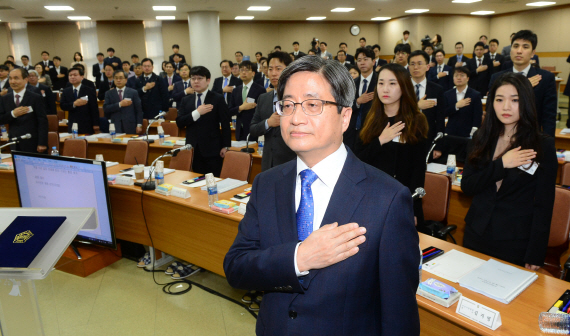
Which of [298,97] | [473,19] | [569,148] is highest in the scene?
[473,19]

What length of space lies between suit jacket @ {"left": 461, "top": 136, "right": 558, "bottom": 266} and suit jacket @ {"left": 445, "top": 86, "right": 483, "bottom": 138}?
2.82m

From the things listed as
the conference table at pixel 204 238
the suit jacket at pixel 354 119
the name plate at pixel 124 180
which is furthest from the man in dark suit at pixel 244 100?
the name plate at pixel 124 180

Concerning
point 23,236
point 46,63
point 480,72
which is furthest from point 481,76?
point 46,63

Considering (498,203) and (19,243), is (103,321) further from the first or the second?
(498,203)

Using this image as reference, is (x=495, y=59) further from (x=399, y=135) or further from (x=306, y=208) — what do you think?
(x=306, y=208)

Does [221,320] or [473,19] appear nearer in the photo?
[221,320]

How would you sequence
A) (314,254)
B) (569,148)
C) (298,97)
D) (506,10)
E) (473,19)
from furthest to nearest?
1. (473,19)
2. (506,10)
3. (569,148)
4. (298,97)
5. (314,254)

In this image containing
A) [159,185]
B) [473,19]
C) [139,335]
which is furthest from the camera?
[473,19]

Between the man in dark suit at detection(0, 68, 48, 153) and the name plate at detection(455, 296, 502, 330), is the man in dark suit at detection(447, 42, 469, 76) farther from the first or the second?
the name plate at detection(455, 296, 502, 330)

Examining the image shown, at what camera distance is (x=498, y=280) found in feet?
5.68

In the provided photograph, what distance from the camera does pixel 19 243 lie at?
1.05m

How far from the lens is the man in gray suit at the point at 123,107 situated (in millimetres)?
6262

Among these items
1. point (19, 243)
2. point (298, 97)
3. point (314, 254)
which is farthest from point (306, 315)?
point (19, 243)

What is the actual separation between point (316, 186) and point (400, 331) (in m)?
0.46
